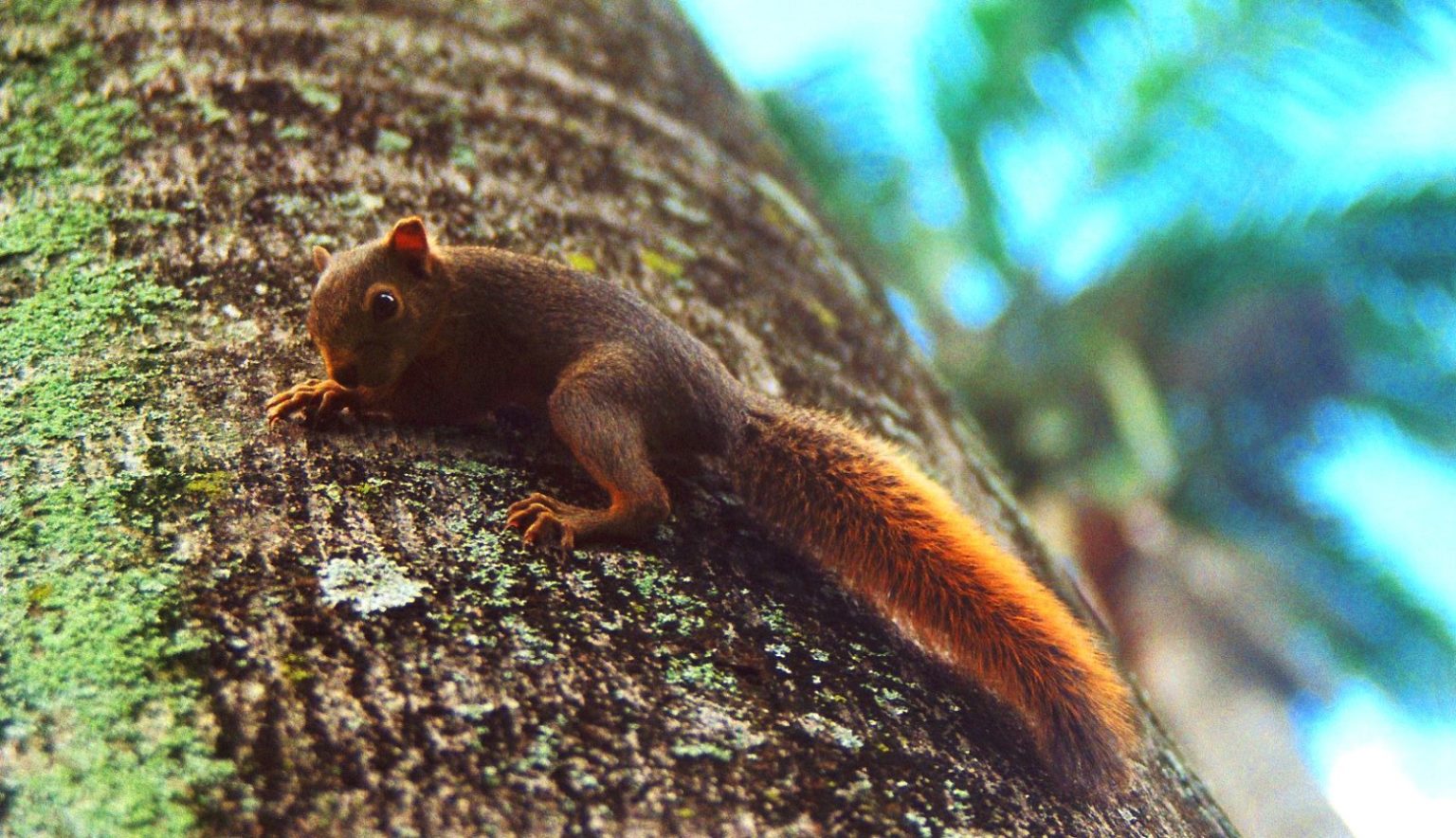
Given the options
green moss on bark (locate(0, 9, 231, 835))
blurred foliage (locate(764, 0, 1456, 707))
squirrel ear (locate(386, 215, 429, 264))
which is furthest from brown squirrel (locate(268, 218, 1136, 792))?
blurred foliage (locate(764, 0, 1456, 707))

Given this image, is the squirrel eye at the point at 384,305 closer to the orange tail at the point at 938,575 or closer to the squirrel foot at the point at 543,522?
the squirrel foot at the point at 543,522

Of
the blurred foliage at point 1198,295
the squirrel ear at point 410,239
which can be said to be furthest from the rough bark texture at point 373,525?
the blurred foliage at point 1198,295

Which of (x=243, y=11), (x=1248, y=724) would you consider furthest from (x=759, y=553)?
(x=1248, y=724)

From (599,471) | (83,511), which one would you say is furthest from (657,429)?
(83,511)

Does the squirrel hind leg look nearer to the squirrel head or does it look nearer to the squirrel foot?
the squirrel foot

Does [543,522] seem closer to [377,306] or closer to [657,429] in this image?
[657,429]

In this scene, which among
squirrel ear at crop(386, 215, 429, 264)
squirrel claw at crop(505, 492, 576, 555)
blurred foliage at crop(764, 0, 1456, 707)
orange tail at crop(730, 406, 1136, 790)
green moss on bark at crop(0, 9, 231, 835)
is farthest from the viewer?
blurred foliage at crop(764, 0, 1456, 707)
